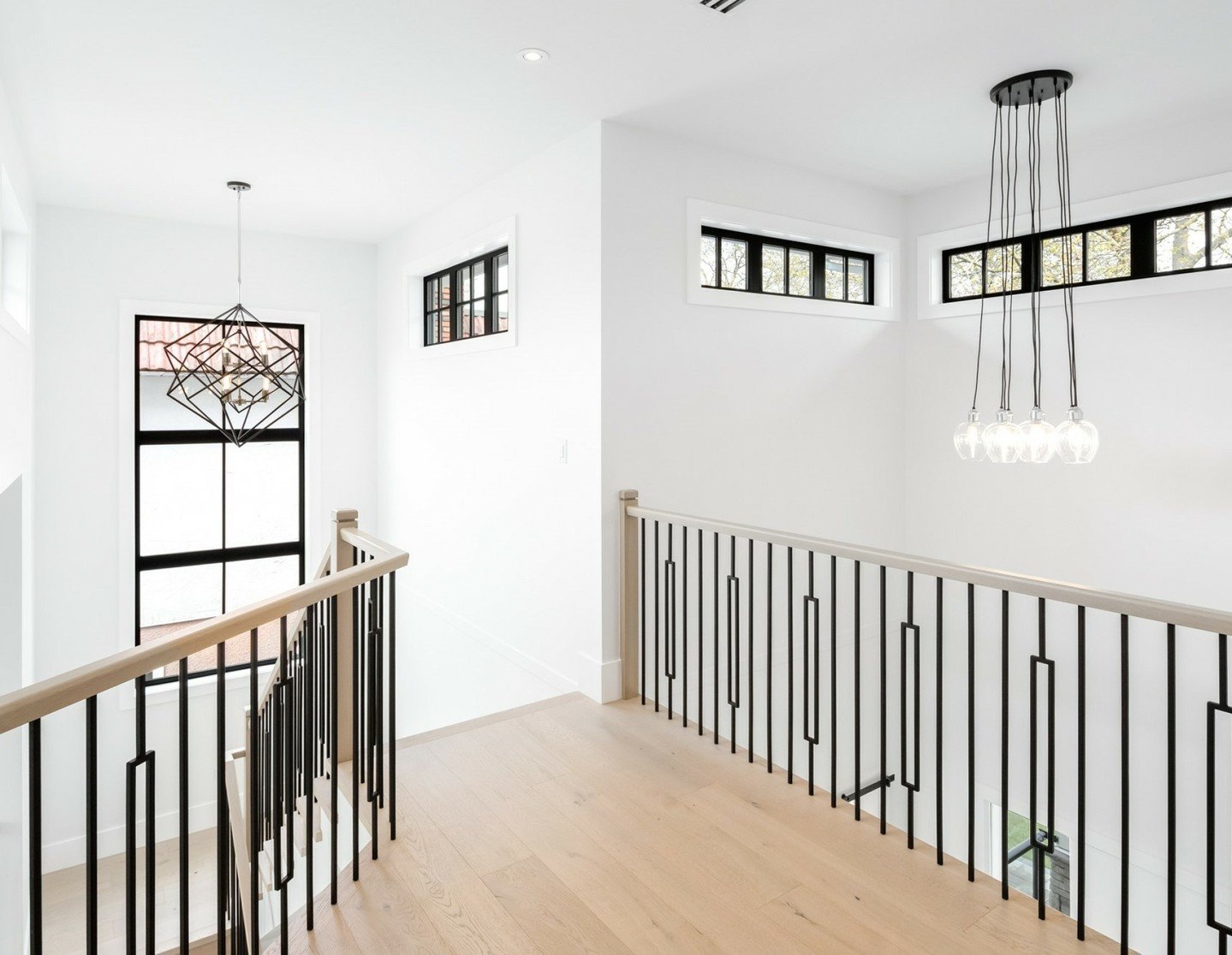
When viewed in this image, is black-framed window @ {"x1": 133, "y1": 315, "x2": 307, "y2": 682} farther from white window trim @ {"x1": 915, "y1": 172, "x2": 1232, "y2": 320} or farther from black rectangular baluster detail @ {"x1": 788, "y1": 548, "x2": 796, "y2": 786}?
white window trim @ {"x1": 915, "y1": 172, "x2": 1232, "y2": 320}

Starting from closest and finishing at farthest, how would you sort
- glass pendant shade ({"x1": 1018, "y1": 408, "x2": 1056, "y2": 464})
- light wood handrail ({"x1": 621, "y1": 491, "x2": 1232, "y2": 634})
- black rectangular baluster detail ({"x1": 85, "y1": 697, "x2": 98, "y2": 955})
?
black rectangular baluster detail ({"x1": 85, "y1": 697, "x2": 98, "y2": 955}) < light wood handrail ({"x1": 621, "y1": 491, "x2": 1232, "y2": 634}) < glass pendant shade ({"x1": 1018, "y1": 408, "x2": 1056, "y2": 464})

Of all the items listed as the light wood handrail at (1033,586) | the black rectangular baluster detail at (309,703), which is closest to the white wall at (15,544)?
the black rectangular baluster detail at (309,703)

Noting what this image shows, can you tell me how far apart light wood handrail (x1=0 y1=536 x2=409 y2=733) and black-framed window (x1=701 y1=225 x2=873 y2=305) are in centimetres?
271

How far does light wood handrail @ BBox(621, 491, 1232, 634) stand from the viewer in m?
1.73

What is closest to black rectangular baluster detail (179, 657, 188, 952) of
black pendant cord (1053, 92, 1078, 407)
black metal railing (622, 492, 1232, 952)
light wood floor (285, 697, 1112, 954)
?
light wood floor (285, 697, 1112, 954)

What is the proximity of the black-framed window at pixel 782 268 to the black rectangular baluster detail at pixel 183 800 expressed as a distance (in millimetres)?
3092

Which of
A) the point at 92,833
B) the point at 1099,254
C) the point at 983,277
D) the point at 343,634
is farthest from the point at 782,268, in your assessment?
the point at 92,833

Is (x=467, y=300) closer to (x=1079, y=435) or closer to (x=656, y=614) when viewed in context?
(x=656, y=614)

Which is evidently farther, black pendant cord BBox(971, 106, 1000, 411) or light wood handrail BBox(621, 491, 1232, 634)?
black pendant cord BBox(971, 106, 1000, 411)

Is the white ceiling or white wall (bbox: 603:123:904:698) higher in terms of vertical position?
the white ceiling

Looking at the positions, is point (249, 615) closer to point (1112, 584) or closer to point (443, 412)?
point (443, 412)

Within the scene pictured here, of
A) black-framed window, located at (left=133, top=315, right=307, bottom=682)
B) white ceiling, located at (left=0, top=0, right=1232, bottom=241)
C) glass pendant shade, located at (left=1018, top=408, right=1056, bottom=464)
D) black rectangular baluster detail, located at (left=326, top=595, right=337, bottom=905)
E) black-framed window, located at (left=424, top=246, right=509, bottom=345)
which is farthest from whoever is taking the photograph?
black-framed window, located at (left=133, top=315, right=307, bottom=682)

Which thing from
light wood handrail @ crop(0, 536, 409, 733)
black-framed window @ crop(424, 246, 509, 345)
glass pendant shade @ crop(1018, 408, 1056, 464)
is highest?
black-framed window @ crop(424, 246, 509, 345)

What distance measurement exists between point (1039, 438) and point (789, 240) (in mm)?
1850
